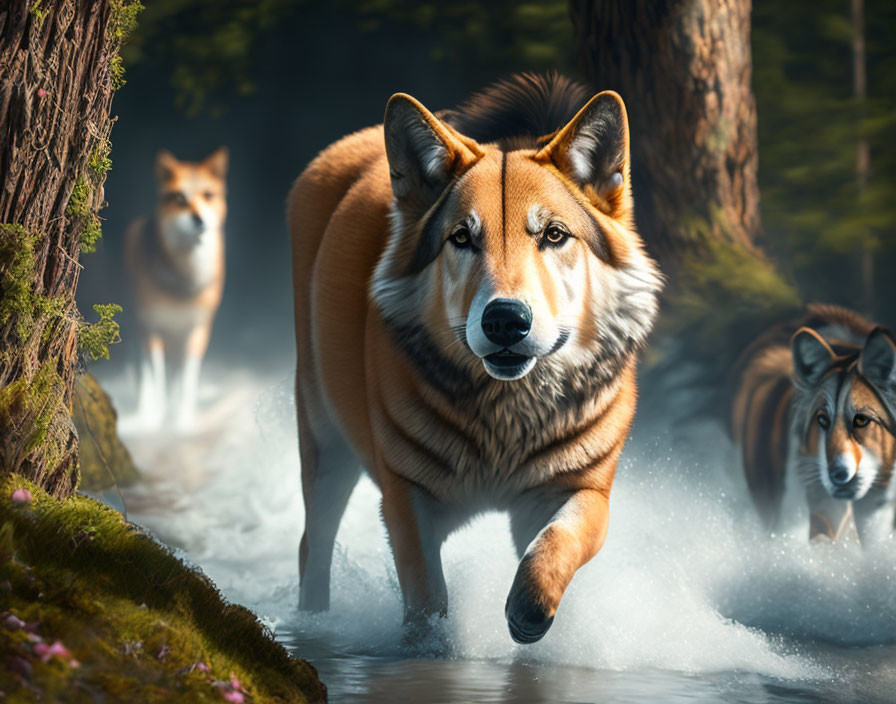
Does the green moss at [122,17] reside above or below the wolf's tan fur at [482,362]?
above

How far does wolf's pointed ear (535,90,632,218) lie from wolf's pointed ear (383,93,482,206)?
1.06 ft

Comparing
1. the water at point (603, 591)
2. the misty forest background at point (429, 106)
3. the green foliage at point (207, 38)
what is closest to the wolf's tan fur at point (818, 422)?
the water at point (603, 591)

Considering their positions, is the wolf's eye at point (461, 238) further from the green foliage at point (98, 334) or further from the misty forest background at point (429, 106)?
the misty forest background at point (429, 106)

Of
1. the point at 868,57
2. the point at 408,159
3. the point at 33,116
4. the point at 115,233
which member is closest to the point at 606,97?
the point at 408,159

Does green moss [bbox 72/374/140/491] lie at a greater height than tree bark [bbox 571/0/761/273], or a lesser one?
lesser

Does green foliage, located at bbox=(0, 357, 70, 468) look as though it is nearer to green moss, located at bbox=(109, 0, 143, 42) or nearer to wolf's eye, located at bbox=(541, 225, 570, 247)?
green moss, located at bbox=(109, 0, 143, 42)

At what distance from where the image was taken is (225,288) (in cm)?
1105

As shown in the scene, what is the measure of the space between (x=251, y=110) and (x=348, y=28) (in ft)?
4.60

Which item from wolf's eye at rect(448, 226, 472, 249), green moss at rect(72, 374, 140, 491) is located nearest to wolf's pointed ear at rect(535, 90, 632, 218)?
wolf's eye at rect(448, 226, 472, 249)

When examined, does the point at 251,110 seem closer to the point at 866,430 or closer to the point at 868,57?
the point at 868,57

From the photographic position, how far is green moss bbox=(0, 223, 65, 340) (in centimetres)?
282

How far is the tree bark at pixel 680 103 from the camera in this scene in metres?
7.12

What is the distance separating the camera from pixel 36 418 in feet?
9.56

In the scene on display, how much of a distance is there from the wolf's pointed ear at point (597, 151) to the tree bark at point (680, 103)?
3.53m
